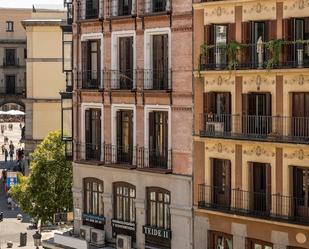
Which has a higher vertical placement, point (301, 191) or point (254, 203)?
point (301, 191)

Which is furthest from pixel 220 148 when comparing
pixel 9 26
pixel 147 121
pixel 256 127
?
pixel 9 26

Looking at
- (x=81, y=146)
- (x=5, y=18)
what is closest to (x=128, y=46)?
(x=81, y=146)

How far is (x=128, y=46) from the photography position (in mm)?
39094

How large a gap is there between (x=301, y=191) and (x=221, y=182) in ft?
13.4

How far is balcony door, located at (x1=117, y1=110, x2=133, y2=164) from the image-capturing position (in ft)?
Answer: 128

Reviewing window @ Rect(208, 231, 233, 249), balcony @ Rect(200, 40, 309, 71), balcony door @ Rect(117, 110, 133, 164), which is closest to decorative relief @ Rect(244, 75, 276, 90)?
balcony @ Rect(200, 40, 309, 71)

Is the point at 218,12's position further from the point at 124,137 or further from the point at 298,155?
the point at 124,137

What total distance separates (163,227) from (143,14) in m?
9.52

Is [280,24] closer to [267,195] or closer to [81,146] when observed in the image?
[267,195]

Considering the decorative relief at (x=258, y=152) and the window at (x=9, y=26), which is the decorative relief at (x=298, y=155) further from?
the window at (x=9, y=26)

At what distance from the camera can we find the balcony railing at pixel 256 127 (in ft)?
104

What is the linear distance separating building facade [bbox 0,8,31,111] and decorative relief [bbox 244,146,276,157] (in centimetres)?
7110

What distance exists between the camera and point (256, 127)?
33.3 metres

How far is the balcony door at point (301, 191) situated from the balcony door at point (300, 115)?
1.45 meters
